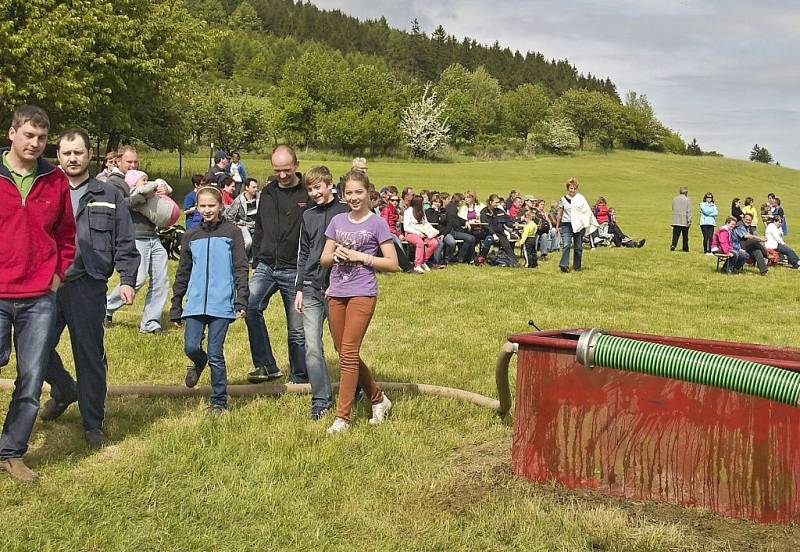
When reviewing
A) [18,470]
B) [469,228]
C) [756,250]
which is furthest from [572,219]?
[18,470]

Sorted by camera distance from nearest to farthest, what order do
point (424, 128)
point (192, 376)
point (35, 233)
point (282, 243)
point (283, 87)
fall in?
point (35, 233)
point (192, 376)
point (282, 243)
point (424, 128)
point (283, 87)

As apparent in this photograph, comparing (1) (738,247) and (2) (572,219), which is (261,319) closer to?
(2) (572,219)

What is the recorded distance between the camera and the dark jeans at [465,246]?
18203 millimetres

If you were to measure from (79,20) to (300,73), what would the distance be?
70.7 m

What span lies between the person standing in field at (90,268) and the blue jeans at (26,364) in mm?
583

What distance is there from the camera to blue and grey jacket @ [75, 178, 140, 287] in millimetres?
5570

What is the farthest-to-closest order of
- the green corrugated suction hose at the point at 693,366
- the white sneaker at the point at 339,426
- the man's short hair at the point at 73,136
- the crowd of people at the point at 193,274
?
1. the white sneaker at the point at 339,426
2. the man's short hair at the point at 73,136
3. the crowd of people at the point at 193,274
4. the green corrugated suction hose at the point at 693,366

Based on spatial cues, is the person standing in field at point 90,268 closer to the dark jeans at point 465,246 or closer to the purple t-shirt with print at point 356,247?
the purple t-shirt with print at point 356,247

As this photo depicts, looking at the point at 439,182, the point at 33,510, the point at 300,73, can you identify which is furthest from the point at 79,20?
the point at 300,73

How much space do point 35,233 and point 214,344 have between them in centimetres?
184

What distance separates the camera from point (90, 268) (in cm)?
554

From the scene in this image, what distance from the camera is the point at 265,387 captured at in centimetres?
710

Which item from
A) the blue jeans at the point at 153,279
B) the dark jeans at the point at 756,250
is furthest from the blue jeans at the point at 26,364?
the dark jeans at the point at 756,250

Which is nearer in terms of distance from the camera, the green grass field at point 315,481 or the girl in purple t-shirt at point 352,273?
the green grass field at point 315,481
